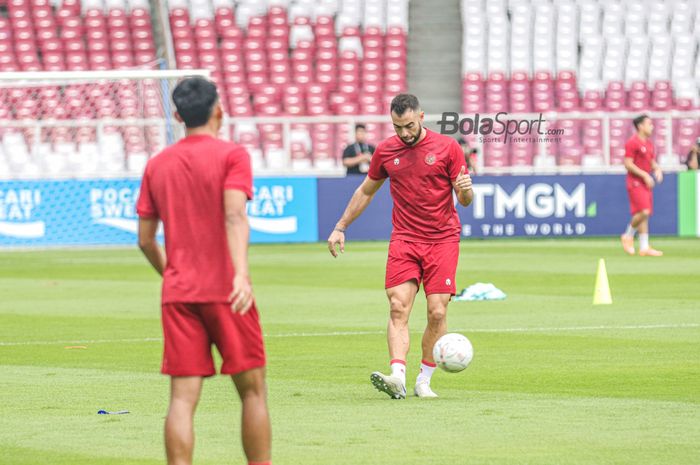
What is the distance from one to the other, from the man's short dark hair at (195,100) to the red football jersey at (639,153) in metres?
18.4

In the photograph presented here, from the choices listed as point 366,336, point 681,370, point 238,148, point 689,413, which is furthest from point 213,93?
point 366,336

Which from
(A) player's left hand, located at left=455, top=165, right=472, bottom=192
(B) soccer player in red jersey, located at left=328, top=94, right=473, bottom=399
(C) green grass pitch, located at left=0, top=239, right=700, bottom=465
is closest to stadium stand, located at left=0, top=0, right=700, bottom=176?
(C) green grass pitch, located at left=0, top=239, right=700, bottom=465

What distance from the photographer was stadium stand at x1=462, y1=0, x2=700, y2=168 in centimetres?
3594

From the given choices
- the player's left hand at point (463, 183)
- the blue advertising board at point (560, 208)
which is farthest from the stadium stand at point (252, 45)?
the player's left hand at point (463, 183)

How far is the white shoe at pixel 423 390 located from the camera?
32.7 feet

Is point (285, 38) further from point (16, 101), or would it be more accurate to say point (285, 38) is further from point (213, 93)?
point (213, 93)

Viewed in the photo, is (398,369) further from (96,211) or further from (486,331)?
(96,211)

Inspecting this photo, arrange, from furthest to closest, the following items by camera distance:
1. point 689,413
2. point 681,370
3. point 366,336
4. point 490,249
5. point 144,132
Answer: point 144,132 → point 490,249 → point 366,336 → point 681,370 → point 689,413

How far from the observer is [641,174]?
2386 centimetres

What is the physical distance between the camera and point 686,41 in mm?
38094

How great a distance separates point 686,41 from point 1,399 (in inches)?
1212

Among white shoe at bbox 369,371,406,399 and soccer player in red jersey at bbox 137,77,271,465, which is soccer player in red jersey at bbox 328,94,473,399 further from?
soccer player in red jersey at bbox 137,77,271,465

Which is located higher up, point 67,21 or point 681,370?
point 67,21

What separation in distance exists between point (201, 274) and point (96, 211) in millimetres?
23245
